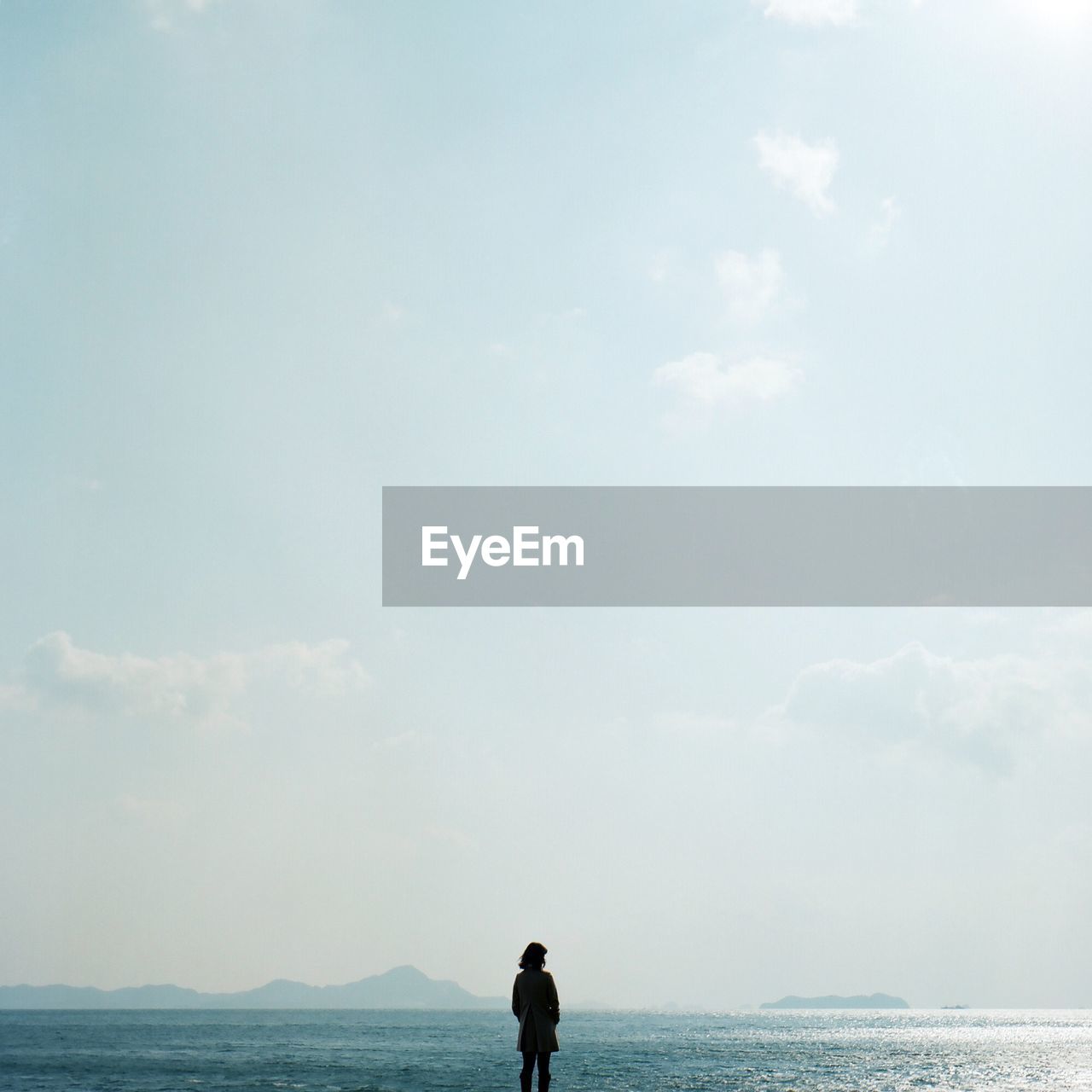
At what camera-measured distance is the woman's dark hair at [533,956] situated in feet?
34.1

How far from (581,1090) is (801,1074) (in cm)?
2025

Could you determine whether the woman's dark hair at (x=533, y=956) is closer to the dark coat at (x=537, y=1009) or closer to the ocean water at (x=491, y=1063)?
the dark coat at (x=537, y=1009)

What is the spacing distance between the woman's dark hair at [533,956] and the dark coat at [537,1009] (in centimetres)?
7

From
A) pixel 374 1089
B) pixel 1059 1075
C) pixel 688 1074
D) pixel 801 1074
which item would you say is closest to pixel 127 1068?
pixel 374 1089

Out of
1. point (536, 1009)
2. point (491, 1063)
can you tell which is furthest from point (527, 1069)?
point (491, 1063)

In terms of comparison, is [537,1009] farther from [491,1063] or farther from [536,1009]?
[491,1063]

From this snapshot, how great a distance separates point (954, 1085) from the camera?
43.2 metres

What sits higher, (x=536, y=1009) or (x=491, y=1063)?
(x=536, y=1009)

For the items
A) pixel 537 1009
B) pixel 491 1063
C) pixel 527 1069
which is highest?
pixel 537 1009

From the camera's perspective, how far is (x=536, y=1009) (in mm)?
10406

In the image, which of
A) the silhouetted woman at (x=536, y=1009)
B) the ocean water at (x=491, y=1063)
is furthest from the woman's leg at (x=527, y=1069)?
the ocean water at (x=491, y=1063)

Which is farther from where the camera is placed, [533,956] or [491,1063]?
[491,1063]

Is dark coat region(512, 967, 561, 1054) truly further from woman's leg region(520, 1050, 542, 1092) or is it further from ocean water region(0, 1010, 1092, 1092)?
ocean water region(0, 1010, 1092, 1092)

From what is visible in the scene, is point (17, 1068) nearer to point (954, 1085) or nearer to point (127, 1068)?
point (127, 1068)
